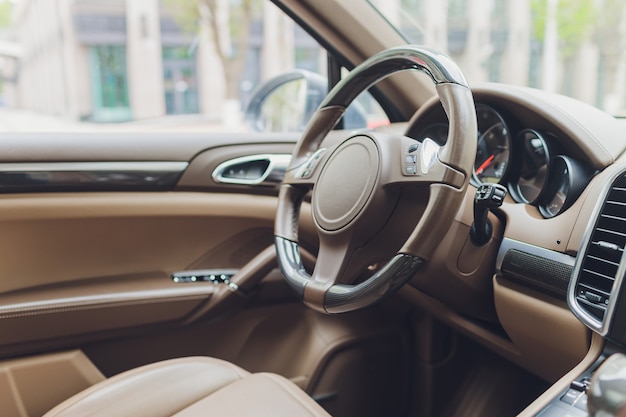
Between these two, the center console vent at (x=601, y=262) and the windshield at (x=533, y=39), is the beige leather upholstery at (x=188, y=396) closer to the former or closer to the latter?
the center console vent at (x=601, y=262)

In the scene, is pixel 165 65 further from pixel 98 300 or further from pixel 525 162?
pixel 525 162

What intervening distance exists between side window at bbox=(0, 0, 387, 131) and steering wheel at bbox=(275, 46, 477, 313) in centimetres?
53

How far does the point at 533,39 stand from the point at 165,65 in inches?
61.5

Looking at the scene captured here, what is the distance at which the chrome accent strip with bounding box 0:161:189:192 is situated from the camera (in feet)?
4.84

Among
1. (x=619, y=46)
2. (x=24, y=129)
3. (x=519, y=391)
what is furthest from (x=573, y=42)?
(x=24, y=129)

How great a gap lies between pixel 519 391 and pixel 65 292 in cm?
120

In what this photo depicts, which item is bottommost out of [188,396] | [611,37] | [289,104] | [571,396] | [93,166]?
[188,396]

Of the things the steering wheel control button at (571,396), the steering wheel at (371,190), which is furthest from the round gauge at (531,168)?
the steering wheel control button at (571,396)

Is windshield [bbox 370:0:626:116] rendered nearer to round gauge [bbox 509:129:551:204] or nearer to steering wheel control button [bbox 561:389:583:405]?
round gauge [bbox 509:129:551:204]

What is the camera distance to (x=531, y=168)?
1.17 meters

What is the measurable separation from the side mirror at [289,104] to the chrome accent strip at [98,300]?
1.95 feet

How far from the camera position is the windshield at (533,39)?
4.46 feet

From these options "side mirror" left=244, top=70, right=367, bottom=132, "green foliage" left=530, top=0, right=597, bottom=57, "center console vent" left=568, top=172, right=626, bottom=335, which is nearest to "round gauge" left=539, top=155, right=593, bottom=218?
"center console vent" left=568, top=172, right=626, bottom=335

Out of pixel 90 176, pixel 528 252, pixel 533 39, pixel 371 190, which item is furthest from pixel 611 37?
pixel 90 176
